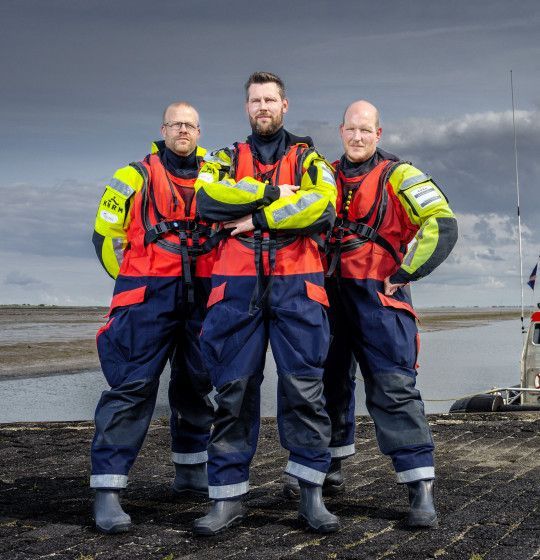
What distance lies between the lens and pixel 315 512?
430cm

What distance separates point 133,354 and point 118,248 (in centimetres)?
74

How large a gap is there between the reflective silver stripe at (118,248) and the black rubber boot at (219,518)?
160 cm

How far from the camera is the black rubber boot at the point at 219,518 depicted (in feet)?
13.8

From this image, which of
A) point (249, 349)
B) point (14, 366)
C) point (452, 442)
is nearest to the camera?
point (249, 349)

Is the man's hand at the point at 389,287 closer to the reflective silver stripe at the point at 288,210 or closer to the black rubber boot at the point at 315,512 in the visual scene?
the reflective silver stripe at the point at 288,210

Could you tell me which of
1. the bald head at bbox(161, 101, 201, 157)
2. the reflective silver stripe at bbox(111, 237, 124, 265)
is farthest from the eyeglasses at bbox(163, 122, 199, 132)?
the reflective silver stripe at bbox(111, 237, 124, 265)

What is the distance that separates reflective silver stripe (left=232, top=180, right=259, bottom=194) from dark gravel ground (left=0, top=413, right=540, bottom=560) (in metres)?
1.79

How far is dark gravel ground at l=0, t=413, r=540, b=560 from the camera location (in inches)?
158

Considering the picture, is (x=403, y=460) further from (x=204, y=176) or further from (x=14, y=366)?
(x=14, y=366)

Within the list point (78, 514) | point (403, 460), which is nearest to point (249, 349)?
point (403, 460)

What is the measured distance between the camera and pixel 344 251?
464cm

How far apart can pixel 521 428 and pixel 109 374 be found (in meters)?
5.19

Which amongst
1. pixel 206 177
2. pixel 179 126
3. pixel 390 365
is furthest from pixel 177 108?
pixel 390 365

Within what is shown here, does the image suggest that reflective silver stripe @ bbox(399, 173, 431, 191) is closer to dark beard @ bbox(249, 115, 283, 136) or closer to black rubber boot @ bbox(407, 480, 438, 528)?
dark beard @ bbox(249, 115, 283, 136)
